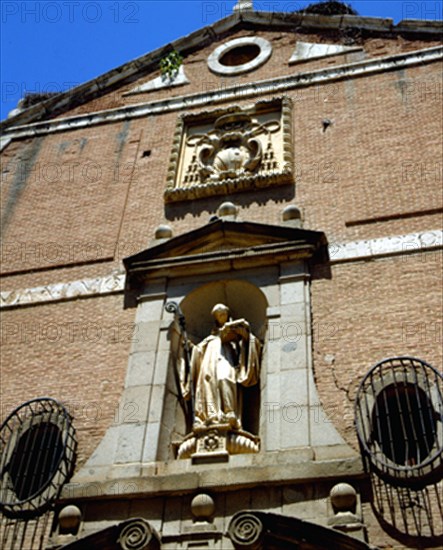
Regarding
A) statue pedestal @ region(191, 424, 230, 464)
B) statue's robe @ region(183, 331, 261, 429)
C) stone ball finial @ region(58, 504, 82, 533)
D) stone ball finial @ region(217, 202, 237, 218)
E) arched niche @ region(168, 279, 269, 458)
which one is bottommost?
stone ball finial @ region(58, 504, 82, 533)

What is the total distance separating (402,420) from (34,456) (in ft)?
14.1

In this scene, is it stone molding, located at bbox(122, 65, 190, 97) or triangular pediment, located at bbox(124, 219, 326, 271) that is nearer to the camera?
triangular pediment, located at bbox(124, 219, 326, 271)

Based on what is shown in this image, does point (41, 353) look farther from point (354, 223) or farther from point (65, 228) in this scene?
point (354, 223)

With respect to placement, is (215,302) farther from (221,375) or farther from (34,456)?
(34,456)

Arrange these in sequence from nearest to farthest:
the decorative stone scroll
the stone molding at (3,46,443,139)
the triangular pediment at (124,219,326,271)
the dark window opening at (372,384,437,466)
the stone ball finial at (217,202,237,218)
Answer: the dark window opening at (372,384,437,466)
the triangular pediment at (124,219,326,271)
the stone ball finial at (217,202,237,218)
the decorative stone scroll
the stone molding at (3,46,443,139)

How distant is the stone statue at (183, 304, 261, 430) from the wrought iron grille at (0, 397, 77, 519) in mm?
1524

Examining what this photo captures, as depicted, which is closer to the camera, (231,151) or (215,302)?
(215,302)

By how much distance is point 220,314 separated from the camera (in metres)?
9.66

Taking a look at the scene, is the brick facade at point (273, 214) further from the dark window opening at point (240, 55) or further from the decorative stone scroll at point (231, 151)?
the dark window opening at point (240, 55)

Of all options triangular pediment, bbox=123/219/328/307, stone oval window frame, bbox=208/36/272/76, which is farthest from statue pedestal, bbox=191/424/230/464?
stone oval window frame, bbox=208/36/272/76

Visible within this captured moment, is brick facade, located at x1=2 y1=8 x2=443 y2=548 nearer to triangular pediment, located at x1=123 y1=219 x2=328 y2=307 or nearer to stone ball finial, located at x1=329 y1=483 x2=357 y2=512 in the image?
stone ball finial, located at x1=329 y1=483 x2=357 y2=512

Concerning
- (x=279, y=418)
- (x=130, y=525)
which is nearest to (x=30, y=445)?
(x=130, y=525)

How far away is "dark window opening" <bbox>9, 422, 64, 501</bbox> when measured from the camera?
8812mm

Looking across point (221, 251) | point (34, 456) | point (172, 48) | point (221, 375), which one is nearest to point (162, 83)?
point (172, 48)
